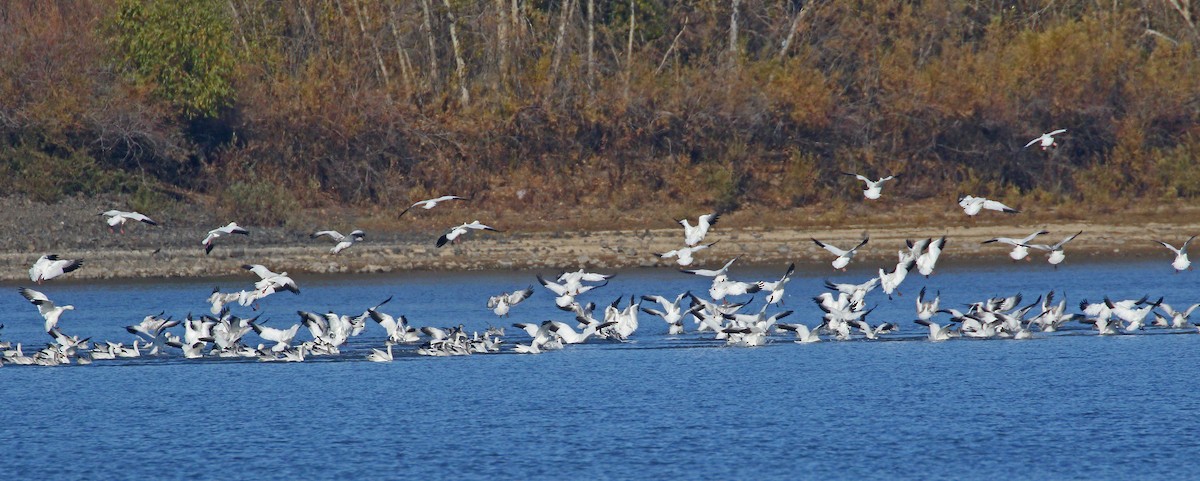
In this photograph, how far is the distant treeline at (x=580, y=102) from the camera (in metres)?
39.8

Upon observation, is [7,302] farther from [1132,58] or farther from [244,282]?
[1132,58]

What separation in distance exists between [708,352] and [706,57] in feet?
67.2

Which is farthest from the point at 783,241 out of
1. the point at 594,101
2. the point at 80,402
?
the point at 80,402

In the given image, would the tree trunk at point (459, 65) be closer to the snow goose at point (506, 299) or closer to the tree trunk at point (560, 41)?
the tree trunk at point (560, 41)

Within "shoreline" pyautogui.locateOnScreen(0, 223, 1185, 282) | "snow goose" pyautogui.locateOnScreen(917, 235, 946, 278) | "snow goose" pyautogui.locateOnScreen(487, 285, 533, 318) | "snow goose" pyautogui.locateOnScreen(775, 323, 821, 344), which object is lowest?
"shoreline" pyautogui.locateOnScreen(0, 223, 1185, 282)

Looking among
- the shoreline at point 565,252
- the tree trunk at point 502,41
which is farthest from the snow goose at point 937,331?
the tree trunk at point 502,41

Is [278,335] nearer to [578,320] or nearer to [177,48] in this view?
[578,320]

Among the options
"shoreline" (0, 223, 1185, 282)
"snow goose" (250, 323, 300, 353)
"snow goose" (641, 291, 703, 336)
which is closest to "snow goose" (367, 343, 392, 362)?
"snow goose" (250, 323, 300, 353)

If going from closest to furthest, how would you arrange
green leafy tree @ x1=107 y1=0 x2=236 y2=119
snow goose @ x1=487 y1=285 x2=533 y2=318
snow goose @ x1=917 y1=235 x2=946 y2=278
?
snow goose @ x1=917 y1=235 x2=946 y2=278 → snow goose @ x1=487 y1=285 x2=533 y2=318 → green leafy tree @ x1=107 y1=0 x2=236 y2=119

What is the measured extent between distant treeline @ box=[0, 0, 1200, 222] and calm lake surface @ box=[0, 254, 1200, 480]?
11862mm

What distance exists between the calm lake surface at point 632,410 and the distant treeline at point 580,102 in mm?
11862

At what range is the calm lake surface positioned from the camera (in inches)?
682

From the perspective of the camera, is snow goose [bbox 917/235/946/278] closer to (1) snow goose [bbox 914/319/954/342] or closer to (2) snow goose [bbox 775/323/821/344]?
(1) snow goose [bbox 914/319/954/342]

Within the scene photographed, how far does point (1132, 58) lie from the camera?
140ft
